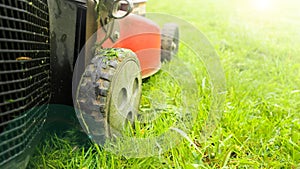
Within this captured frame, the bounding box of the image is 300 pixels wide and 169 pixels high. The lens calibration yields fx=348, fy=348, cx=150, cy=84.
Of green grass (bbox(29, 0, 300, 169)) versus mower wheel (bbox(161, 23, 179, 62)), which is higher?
mower wheel (bbox(161, 23, 179, 62))

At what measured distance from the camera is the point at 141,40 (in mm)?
1690

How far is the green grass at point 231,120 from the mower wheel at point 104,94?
89 millimetres

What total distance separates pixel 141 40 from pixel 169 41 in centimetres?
62

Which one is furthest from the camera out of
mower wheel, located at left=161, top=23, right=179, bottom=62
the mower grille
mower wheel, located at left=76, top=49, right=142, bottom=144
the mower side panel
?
mower wheel, located at left=161, top=23, right=179, bottom=62

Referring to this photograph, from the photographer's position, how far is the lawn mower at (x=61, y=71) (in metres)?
0.77

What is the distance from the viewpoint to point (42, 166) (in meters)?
1.12

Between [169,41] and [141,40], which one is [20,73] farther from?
[169,41]

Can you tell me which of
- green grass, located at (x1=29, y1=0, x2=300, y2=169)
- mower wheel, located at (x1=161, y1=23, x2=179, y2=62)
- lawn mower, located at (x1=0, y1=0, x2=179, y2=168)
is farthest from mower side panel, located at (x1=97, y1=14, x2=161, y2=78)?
mower wheel, located at (x1=161, y1=23, x2=179, y2=62)

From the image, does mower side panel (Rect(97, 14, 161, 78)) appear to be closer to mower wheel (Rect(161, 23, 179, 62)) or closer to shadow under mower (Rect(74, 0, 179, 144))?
shadow under mower (Rect(74, 0, 179, 144))

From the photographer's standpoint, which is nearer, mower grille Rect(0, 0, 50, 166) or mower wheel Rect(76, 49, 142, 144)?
mower grille Rect(0, 0, 50, 166)

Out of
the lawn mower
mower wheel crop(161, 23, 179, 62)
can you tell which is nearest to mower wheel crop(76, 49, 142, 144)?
the lawn mower

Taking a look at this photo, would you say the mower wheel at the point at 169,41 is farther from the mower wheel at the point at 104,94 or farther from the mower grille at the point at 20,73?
the mower grille at the point at 20,73

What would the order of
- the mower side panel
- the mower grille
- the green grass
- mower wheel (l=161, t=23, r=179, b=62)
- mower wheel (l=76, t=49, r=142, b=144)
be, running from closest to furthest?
the mower grille
mower wheel (l=76, t=49, r=142, b=144)
the green grass
the mower side panel
mower wheel (l=161, t=23, r=179, b=62)

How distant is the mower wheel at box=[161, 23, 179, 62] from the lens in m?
2.29
